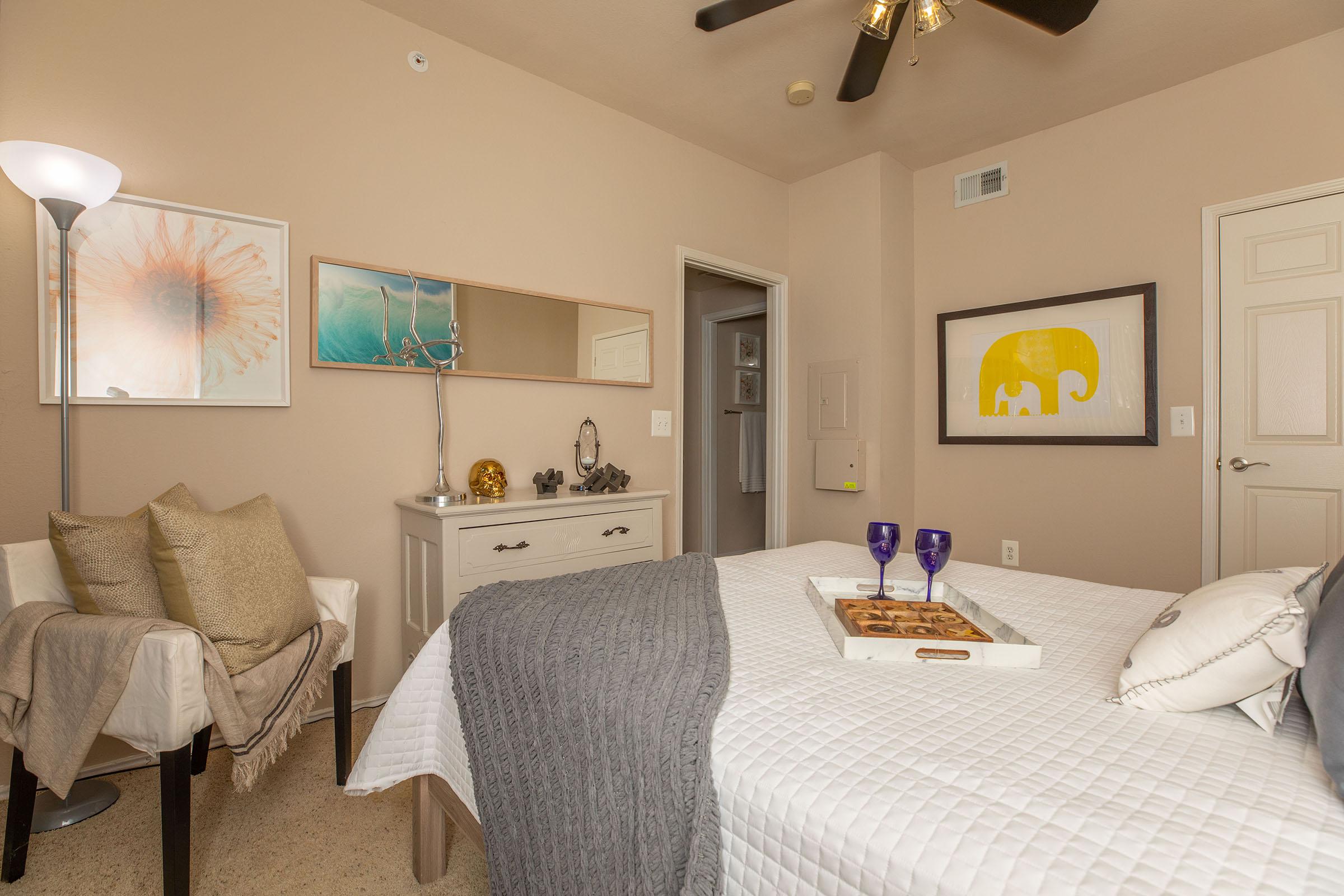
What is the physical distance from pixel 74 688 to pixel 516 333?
1.83m

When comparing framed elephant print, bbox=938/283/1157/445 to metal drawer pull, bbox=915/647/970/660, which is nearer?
metal drawer pull, bbox=915/647/970/660

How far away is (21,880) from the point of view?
1.47m

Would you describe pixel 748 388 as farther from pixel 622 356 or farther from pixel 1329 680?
pixel 1329 680

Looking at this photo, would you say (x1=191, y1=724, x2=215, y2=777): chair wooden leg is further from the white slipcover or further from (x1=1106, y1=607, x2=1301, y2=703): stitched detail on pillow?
(x1=1106, y1=607, x2=1301, y2=703): stitched detail on pillow

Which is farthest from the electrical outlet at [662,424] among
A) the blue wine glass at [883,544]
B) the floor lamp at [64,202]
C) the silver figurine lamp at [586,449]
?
the floor lamp at [64,202]

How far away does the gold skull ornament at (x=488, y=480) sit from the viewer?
2516 millimetres

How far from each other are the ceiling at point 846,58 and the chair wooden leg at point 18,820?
101 inches

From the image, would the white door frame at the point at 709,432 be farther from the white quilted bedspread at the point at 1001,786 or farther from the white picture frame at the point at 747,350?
the white quilted bedspread at the point at 1001,786

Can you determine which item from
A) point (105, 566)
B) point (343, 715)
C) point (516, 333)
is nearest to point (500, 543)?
point (343, 715)

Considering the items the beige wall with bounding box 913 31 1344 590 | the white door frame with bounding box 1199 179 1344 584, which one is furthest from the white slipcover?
the white door frame with bounding box 1199 179 1344 584

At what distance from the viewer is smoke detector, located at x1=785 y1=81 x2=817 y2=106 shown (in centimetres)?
284

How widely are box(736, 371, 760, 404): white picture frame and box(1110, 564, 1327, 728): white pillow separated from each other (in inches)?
172

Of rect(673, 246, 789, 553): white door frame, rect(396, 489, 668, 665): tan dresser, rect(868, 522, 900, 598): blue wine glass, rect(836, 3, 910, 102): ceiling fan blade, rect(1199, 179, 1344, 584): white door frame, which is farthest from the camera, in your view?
rect(673, 246, 789, 553): white door frame

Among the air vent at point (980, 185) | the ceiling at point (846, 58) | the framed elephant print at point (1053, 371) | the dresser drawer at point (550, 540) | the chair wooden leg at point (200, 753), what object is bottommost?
the chair wooden leg at point (200, 753)
